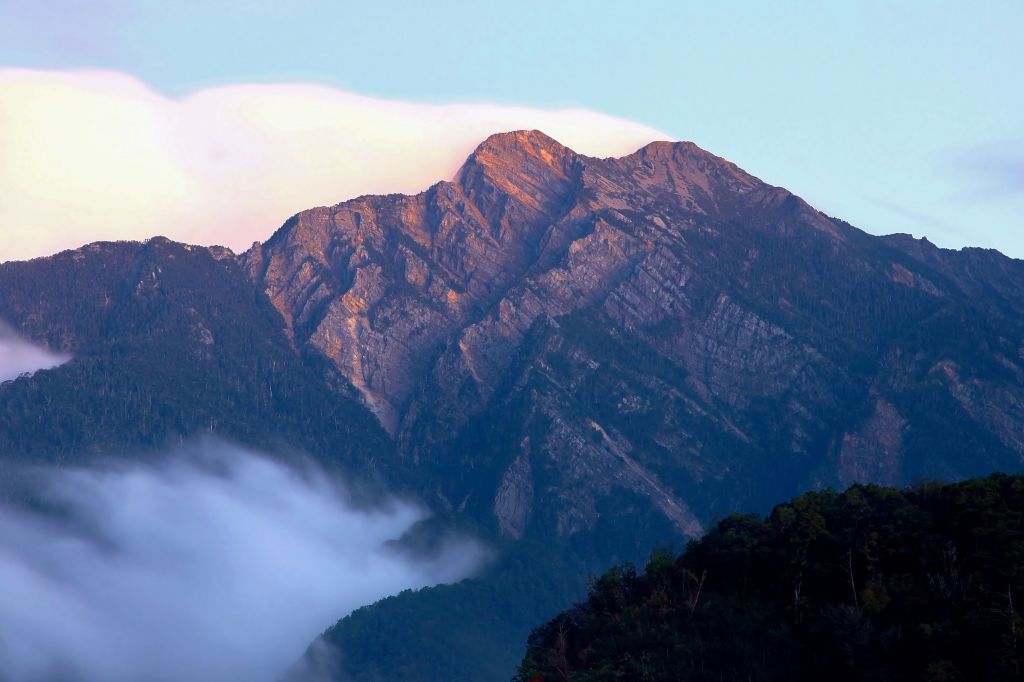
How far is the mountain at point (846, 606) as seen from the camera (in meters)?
161

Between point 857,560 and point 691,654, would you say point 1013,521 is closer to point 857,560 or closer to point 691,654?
point 857,560

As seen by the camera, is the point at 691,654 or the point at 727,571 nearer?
the point at 691,654

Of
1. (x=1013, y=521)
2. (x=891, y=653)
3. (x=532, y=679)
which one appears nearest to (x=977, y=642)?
(x=891, y=653)

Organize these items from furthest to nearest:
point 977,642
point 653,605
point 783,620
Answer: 1. point 653,605
2. point 783,620
3. point 977,642

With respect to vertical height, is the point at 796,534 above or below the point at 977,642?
above

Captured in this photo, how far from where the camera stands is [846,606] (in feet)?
560

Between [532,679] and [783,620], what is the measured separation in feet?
98.4

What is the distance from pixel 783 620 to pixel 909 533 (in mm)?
16463

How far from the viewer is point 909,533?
600 ft

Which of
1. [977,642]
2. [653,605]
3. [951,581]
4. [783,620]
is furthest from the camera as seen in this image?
[653,605]

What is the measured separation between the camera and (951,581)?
16862 centimetres

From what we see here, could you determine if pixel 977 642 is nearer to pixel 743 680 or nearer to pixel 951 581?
pixel 951 581

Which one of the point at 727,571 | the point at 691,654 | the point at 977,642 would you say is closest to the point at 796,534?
the point at 727,571

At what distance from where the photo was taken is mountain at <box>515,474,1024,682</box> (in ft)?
527
